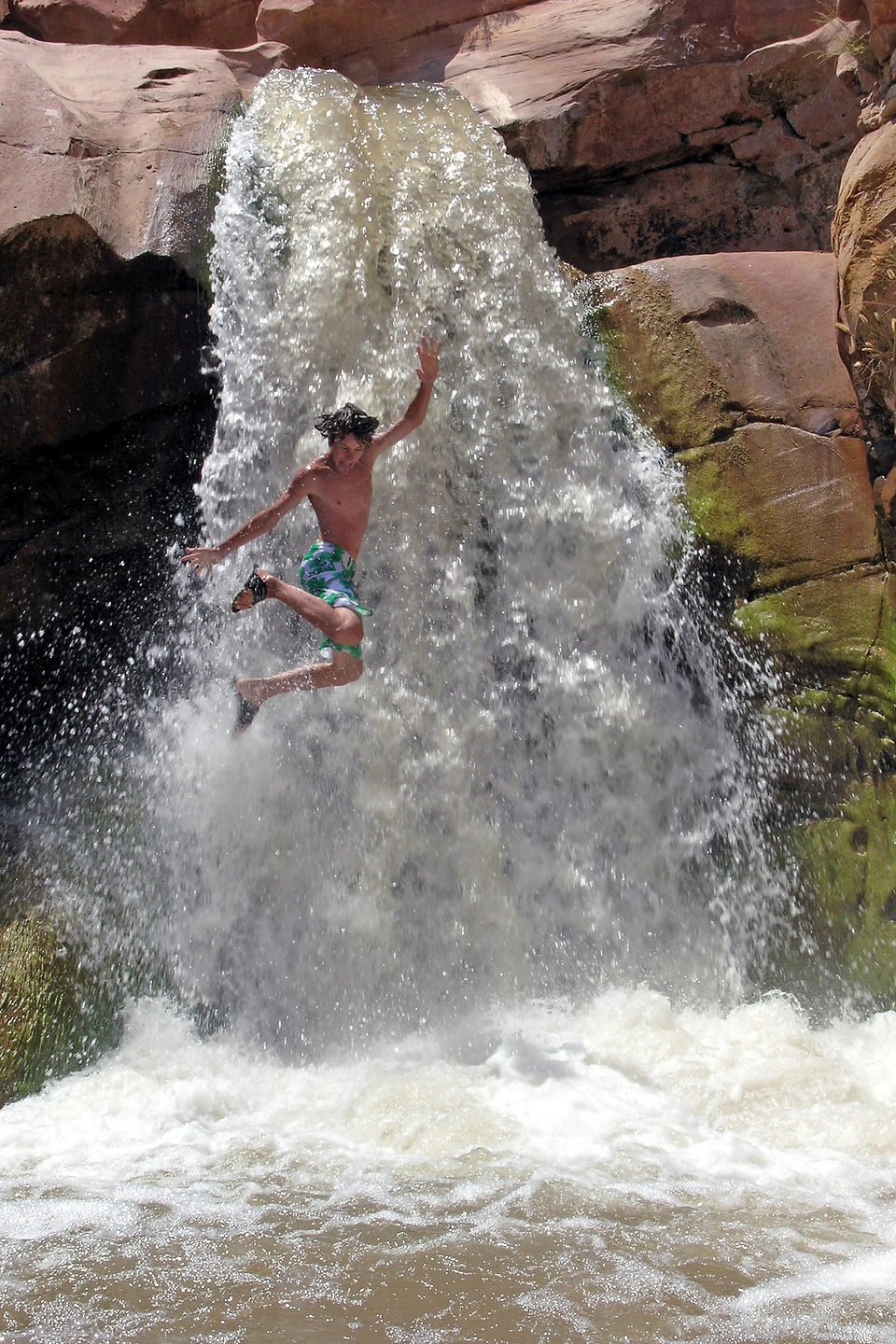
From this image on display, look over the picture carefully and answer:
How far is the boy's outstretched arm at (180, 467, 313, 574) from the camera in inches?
173

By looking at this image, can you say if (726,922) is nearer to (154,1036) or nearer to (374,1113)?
(374,1113)

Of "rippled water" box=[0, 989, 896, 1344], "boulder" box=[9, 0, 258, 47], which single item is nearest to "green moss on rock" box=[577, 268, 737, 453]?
"rippled water" box=[0, 989, 896, 1344]

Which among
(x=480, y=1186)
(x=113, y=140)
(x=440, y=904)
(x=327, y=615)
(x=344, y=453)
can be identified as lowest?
(x=440, y=904)

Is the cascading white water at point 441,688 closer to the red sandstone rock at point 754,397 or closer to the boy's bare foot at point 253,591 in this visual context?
the red sandstone rock at point 754,397

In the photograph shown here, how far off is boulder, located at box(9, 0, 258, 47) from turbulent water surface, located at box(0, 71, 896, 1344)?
3471 mm

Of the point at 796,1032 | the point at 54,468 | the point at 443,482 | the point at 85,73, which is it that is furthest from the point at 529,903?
the point at 85,73

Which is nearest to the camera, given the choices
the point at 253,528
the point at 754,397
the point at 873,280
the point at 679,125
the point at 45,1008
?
the point at 253,528

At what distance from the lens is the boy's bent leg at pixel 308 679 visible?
4.50 metres

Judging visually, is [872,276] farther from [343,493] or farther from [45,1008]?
[45,1008]

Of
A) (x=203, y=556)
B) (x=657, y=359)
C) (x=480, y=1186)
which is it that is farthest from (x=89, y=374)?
(x=480, y=1186)

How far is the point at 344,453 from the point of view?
4.70 metres

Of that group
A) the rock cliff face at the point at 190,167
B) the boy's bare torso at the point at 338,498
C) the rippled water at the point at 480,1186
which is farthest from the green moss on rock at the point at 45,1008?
the boy's bare torso at the point at 338,498

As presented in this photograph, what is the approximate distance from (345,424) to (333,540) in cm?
48

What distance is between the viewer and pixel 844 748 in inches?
212
